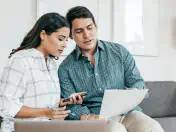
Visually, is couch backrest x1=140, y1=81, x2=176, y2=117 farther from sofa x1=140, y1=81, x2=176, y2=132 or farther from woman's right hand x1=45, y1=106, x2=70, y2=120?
woman's right hand x1=45, y1=106, x2=70, y2=120

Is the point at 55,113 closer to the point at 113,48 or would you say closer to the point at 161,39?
the point at 113,48

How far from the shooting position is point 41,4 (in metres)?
2.27

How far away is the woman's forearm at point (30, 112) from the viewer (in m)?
1.39

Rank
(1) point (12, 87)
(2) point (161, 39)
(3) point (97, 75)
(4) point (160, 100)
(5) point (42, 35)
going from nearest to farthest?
(1) point (12, 87) → (5) point (42, 35) → (3) point (97, 75) → (4) point (160, 100) → (2) point (161, 39)

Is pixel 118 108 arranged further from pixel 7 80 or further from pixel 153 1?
pixel 153 1

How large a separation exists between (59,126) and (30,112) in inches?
13.0

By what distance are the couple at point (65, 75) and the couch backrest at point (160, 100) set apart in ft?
2.01

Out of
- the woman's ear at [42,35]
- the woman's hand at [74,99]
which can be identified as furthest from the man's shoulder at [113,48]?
the woman's ear at [42,35]

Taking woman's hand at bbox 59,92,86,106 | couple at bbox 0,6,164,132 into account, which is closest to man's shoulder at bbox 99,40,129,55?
→ couple at bbox 0,6,164,132

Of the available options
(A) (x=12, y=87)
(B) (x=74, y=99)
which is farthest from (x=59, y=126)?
(B) (x=74, y=99)

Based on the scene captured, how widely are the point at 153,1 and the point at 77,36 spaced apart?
1221 millimetres

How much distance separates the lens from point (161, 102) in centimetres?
243

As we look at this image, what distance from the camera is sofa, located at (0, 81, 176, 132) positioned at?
2.36 m

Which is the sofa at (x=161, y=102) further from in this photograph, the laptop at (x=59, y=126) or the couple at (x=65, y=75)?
the laptop at (x=59, y=126)
